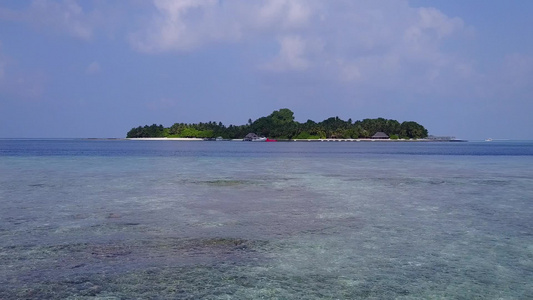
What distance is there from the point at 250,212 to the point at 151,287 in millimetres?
8539

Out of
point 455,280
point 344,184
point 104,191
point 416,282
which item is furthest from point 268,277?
point 344,184

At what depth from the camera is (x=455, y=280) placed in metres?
8.88

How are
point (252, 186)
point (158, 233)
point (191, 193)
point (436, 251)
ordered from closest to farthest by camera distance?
point (436, 251), point (158, 233), point (191, 193), point (252, 186)

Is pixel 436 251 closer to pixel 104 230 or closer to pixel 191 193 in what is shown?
pixel 104 230

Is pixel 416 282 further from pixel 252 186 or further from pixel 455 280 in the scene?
pixel 252 186

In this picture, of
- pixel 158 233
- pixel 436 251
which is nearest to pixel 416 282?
pixel 436 251

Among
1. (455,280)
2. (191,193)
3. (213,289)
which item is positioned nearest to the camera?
(213,289)

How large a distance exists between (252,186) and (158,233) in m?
13.3

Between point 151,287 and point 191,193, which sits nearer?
point 151,287

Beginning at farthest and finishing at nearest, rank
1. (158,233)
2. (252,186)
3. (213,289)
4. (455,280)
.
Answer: (252,186)
(158,233)
(455,280)
(213,289)

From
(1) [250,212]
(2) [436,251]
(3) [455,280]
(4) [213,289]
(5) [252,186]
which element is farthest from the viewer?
(5) [252,186]

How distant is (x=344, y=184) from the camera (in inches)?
1086

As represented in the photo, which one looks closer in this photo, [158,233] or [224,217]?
[158,233]

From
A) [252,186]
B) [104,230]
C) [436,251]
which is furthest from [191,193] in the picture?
[436,251]
